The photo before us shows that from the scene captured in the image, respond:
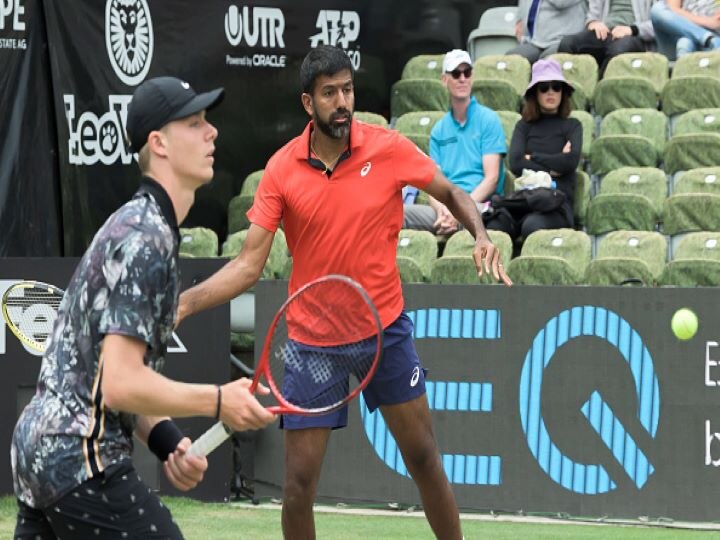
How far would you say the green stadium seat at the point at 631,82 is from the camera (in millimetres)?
11016

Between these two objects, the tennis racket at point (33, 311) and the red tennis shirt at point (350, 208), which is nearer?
the red tennis shirt at point (350, 208)

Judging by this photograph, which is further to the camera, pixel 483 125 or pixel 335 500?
pixel 483 125

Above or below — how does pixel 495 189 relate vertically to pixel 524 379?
above

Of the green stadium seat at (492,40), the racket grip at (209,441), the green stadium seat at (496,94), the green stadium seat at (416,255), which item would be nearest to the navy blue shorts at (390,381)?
the racket grip at (209,441)

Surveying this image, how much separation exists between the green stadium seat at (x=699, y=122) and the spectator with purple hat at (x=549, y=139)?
915mm

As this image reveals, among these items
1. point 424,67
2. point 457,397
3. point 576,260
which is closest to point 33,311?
point 457,397

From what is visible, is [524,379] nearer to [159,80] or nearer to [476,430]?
[476,430]

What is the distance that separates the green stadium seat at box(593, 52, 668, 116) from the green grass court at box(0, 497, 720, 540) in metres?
3.94

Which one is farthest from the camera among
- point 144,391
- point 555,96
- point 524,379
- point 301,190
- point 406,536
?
point 555,96

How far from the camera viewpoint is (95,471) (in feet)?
11.8

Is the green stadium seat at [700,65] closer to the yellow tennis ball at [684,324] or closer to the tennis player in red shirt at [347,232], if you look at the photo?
the yellow tennis ball at [684,324]

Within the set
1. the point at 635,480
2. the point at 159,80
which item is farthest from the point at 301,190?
the point at 635,480

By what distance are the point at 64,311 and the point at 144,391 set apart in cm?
33

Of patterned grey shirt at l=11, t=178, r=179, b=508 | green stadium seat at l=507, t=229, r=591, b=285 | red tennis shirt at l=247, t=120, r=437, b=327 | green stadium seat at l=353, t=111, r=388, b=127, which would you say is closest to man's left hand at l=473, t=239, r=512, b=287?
red tennis shirt at l=247, t=120, r=437, b=327
